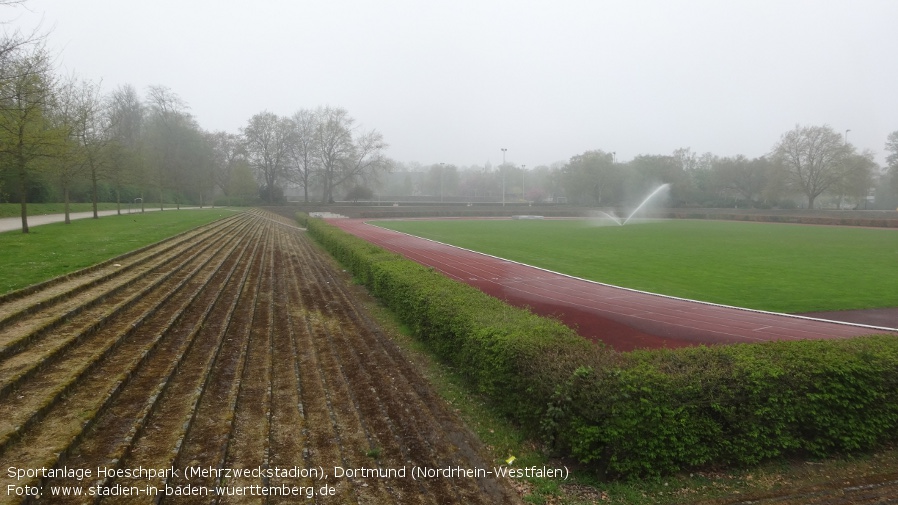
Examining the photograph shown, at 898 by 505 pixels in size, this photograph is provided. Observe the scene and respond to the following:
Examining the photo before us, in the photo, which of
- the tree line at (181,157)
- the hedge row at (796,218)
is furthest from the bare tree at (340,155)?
the hedge row at (796,218)

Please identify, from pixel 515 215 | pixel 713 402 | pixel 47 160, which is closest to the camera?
pixel 713 402

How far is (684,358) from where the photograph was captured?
569 centimetres

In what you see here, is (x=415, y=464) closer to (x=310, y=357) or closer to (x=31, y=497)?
(x=31, y=497)

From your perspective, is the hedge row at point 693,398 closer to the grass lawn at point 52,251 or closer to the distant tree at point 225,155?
the grass lawn at point 52,251

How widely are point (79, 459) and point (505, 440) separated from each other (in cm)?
414

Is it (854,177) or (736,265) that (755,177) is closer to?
(854,177)

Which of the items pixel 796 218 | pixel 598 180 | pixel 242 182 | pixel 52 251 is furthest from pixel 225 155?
pixel 796 218

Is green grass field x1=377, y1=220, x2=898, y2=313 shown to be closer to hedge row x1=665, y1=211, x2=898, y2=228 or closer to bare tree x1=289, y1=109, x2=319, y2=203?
hedge row x1=665, y1=211, x2=898, y2=228

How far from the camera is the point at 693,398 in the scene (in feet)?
16.5

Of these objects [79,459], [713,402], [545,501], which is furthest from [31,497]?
[713,402]

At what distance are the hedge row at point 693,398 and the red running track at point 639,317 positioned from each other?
153 inches

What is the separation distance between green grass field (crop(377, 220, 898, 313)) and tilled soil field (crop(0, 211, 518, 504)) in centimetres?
1026

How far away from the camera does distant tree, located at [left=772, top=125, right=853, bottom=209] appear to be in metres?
63.3

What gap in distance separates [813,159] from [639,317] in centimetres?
6892
